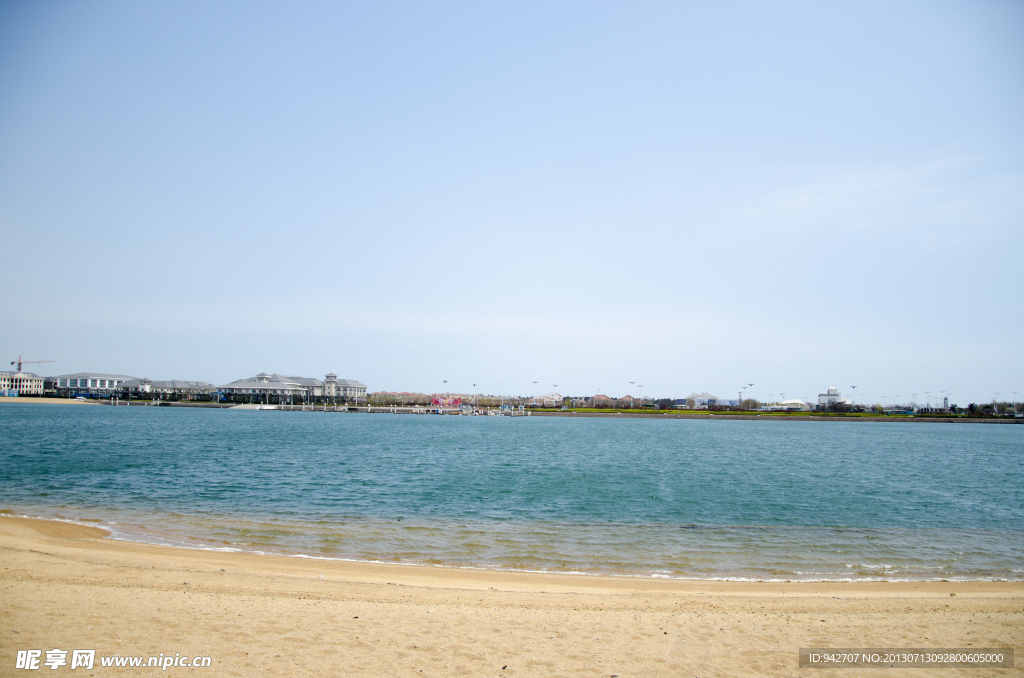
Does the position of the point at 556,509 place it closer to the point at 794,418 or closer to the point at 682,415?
the point at 682,415

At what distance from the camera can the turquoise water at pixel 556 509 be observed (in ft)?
49.6

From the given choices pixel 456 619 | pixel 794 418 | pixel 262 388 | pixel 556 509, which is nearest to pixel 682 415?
pixel 794 418

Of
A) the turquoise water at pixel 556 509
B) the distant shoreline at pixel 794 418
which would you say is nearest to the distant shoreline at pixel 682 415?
the distant shoreline at pixel 794 418

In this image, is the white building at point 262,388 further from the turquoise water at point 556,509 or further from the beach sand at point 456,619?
the beach sand at point 456,619

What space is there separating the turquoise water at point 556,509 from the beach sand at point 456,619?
7.10 feet

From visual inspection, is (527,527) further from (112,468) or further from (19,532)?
(112,468)

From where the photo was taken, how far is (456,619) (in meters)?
8.62

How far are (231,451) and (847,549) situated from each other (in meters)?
39.7

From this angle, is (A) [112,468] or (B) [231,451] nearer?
(A) [112,468]

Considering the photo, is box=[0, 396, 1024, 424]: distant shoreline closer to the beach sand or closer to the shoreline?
the shoreline

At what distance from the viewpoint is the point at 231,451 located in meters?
42.2

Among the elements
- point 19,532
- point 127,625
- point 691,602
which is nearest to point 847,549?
point 691,602

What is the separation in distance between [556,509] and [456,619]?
13.4m

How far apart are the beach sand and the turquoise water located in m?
2.16
